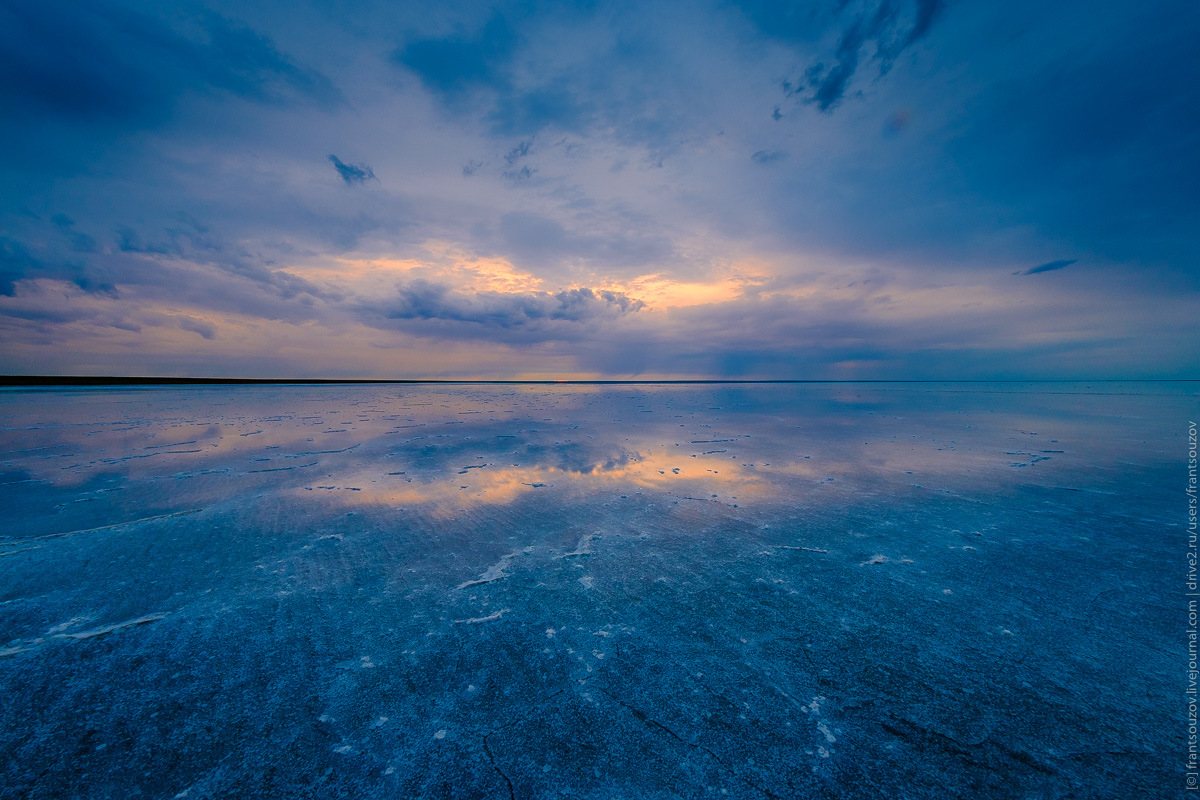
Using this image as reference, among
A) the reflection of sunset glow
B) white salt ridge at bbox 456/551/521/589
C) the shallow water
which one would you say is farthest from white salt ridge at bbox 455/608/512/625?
the reflection of sunset glow

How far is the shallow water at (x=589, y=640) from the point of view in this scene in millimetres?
1855

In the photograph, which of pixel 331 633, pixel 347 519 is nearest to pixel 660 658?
pixel 331 633

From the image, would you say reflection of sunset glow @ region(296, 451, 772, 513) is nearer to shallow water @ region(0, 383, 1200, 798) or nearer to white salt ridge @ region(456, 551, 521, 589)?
shallow water @ region(0, 383, 1200, 798)

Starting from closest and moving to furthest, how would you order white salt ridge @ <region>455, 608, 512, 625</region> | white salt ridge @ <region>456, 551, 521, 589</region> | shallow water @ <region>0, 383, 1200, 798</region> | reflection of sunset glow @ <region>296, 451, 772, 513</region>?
shallow water @ <region>0, 383, 1200, 798</region> → white salt ridge @ <region>455, 608, 512, 625</region> → white salt ridge @ <region>456, 551, 521, 589</region> → reflection of sunset glow @ <region>296, 451, 772, 513</region>

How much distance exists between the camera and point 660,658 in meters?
2.56

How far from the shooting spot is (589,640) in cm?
275

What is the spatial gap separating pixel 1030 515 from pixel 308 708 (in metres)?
7.12

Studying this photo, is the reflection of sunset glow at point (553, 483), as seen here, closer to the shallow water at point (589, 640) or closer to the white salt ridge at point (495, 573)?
the shallow water at point (589, 640)

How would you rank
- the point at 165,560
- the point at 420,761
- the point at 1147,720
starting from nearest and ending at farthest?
the point at 420,761, the point at 1147,720, the point at 165,560

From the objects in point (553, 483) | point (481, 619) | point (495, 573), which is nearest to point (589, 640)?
point (481, 619)

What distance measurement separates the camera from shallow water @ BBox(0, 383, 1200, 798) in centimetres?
186

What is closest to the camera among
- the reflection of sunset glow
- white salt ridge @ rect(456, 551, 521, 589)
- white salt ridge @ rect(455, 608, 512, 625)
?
white salt ridge @ rect(455, 608, 512, 625)

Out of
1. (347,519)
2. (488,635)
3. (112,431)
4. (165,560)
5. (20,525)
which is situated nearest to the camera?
(488,635)

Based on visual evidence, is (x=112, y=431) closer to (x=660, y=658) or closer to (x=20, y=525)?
(x=20, y=525)
